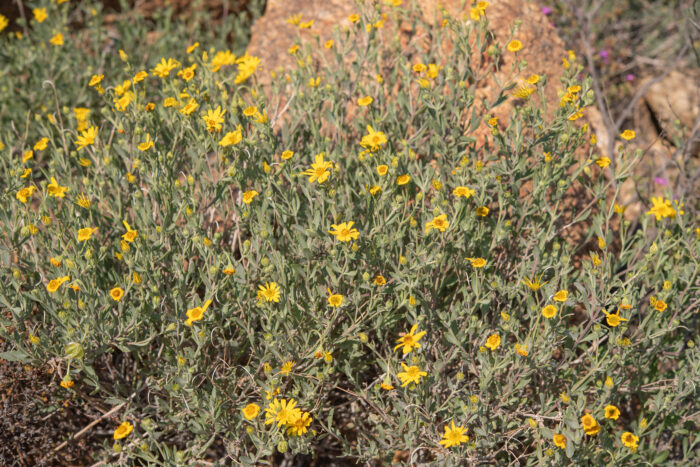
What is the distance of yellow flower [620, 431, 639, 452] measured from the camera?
2.34 meters

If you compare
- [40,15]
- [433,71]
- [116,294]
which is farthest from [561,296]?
[40,15]

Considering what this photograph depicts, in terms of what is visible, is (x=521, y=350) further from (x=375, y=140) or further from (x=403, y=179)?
(x=375, y=140)

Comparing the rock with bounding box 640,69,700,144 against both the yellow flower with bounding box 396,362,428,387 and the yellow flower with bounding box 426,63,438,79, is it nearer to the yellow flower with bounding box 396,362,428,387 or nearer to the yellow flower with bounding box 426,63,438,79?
the yellow flower with bounding box 426,63,438,79

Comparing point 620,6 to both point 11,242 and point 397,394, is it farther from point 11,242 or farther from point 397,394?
point 11,242

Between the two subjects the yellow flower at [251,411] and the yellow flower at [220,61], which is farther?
the yellow flower at [220,61]

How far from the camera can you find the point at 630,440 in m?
2.39

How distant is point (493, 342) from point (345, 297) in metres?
0.62

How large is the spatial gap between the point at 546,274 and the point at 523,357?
0.50 m

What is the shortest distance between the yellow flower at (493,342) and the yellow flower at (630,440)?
603 millimetres

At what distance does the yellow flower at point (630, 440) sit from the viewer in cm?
234

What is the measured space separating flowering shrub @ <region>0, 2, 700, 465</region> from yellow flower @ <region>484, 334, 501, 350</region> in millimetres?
13

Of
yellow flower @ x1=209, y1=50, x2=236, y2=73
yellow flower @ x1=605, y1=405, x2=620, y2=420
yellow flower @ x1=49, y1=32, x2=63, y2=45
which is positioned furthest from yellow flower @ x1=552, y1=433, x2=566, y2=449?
yellow flower @ x1=49, y1=32, x2=63, y2=45

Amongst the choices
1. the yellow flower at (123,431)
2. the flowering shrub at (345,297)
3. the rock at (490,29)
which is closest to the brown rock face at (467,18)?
the rock at (490,29)

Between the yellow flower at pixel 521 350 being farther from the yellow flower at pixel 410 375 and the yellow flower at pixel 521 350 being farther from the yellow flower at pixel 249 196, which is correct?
the yellow flower at pixel 249 196
